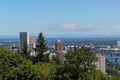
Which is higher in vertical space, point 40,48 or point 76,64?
point 40,48

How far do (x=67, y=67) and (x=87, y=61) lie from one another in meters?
2.33

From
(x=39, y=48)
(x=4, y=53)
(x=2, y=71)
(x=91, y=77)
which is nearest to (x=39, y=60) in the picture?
(x=39, y=48)

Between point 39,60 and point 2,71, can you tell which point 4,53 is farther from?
point 39,60

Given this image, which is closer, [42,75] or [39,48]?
[42,75]

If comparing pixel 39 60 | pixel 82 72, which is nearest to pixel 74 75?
pixel 82 72

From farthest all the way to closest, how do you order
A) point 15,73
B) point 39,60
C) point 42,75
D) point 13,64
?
1. point 39,60
2. point 13,64
3. point 42,75
4. point 15,73

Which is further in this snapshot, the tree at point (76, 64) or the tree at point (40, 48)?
the tree at point (40, 48)

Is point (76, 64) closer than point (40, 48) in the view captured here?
Yes

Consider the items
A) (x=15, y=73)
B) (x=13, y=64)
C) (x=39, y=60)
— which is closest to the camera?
(x=15, y=73)

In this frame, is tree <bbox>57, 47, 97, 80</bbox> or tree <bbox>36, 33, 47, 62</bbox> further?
tree <bbox>36, 33, 47, 62</bbox>

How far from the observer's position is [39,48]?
197ft

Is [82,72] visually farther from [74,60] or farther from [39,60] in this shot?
[39,60]

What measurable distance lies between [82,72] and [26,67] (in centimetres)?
593

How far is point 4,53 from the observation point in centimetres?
4822
